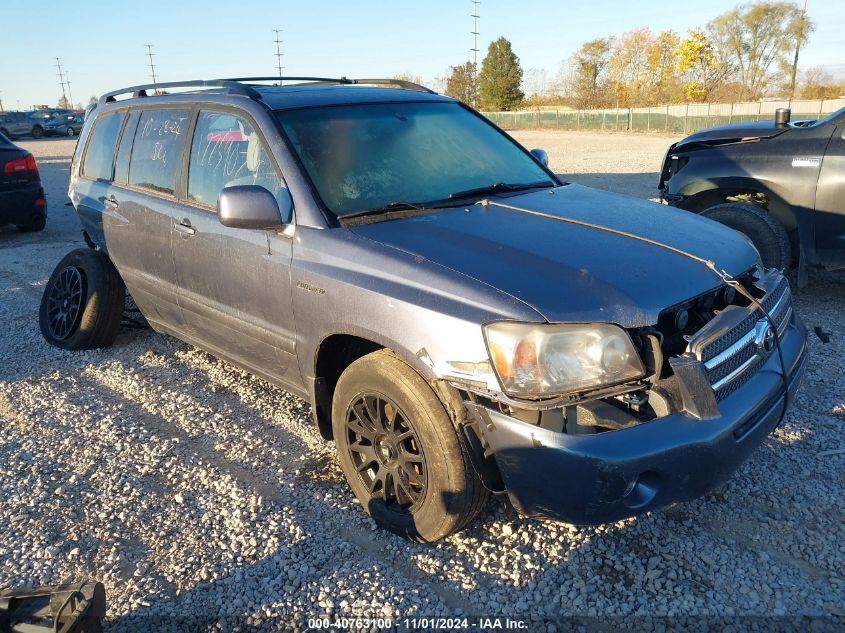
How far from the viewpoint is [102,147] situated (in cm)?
485

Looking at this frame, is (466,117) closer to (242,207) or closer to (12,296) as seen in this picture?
(242,207)

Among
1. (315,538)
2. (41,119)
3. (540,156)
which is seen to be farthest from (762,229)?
(41,119)

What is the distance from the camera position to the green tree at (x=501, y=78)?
66.9 m

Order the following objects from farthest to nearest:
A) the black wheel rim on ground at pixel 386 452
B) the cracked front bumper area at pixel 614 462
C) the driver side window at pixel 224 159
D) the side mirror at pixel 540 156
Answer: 1. the side mirror at pixel 540 156
2. the driver side window at pixel 224 159
3. the black wheel rim on ground at pixel 386 452
4. the cracked front bumper area at pixel 614 462

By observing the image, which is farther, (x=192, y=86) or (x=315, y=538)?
(x=192, y=86)

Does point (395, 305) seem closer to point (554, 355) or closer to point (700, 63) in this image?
point (554, 355)

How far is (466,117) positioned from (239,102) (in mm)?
1385

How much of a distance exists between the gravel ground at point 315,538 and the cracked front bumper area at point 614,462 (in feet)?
1.38

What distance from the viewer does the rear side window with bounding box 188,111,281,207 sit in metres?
3.20

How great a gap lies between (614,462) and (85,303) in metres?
4.30

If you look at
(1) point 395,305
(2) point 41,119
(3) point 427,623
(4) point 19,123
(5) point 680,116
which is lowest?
(3) point 427,623

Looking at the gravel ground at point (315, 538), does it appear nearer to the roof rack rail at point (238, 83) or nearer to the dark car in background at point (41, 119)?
the roof rack rail at point (238, 83)

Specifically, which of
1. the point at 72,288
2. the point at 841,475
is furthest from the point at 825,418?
the point at 72,288

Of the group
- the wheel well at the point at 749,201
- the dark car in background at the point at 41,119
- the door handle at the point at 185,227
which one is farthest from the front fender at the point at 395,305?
the dark car in background at the point at 41,119
